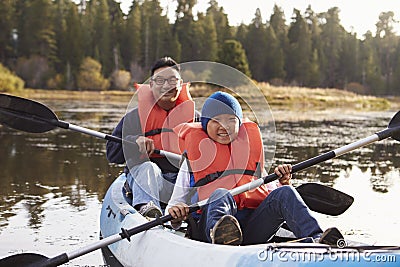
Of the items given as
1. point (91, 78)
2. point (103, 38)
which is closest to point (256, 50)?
point (103, 38)

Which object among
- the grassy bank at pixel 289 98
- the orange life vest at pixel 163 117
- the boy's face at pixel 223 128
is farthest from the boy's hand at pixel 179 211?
the grassy bank at pixel 289 98

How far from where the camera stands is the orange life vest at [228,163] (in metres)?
4.05

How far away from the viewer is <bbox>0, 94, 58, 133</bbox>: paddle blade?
17.7 ft

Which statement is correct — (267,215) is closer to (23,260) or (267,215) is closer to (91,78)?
(23,260)

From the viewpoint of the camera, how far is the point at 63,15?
45375mm

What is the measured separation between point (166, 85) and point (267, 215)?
1.62 metres

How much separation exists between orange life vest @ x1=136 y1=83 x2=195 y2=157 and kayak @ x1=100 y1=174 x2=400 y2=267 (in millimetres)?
691

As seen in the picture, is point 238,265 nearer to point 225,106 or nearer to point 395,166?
point 225,106

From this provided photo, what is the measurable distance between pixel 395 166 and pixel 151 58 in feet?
117

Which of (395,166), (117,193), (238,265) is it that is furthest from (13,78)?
(238,265)

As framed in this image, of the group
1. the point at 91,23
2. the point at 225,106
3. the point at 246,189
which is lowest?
the point at 246,189

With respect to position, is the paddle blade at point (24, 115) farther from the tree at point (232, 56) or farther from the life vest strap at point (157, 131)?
the tree at point (232, 56)

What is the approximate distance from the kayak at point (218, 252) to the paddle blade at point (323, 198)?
0.95 meters

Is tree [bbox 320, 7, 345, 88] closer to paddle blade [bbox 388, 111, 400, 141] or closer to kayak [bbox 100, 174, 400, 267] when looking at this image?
paddle blade [bbox 388, 111, 400, 141]
